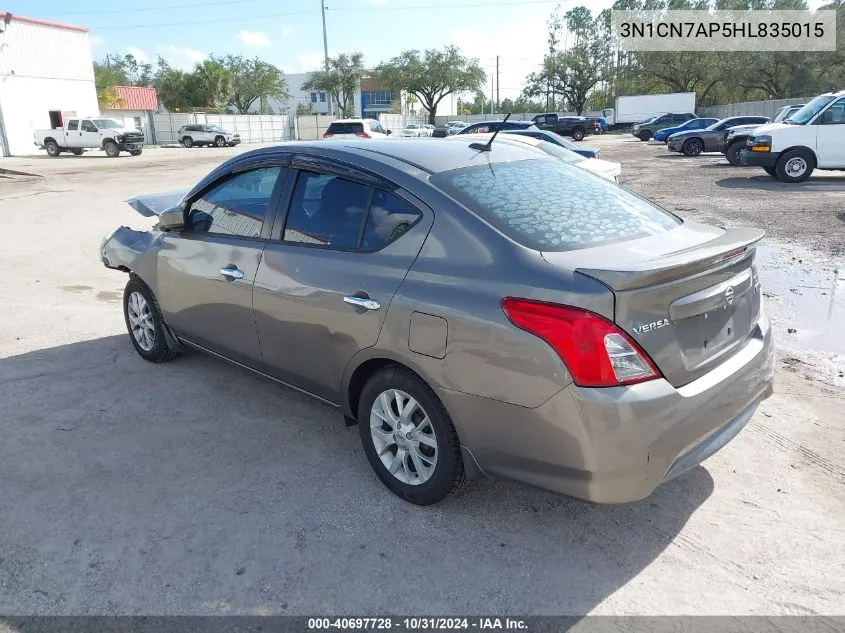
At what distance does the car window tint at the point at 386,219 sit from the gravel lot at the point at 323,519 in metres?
1.24

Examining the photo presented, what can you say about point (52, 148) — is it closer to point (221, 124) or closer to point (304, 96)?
point (221, 124)

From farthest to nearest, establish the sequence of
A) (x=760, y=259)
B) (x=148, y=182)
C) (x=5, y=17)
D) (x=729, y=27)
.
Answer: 1. (x=729, y=27)
2. (x=5, y=17)
3. (x=148, y=182)
4. (x=760, y=259)

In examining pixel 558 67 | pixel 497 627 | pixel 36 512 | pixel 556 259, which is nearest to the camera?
pixel 497 627

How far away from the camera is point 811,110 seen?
599 inches

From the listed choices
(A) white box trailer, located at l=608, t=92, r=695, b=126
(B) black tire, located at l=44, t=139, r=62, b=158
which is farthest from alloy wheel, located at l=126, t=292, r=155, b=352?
(A) white box trailer, located at l=608, t=92, r=695, b=126

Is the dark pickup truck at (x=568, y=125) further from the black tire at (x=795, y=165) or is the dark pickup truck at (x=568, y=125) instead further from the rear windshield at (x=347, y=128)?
the black tire at (x=795, y=165)

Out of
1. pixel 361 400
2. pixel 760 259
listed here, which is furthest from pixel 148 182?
pixel 361 400

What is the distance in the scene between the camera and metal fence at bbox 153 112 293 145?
53875 mm

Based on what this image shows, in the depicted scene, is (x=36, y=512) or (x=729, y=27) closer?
(x=36, y=512)

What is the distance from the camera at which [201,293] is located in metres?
4.14

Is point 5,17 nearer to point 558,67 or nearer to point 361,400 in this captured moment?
point 361,400

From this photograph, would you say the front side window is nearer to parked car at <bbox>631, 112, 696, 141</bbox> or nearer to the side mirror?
the side mirror

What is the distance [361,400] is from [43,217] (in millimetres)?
12476

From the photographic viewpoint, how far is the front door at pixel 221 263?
3.76 m
